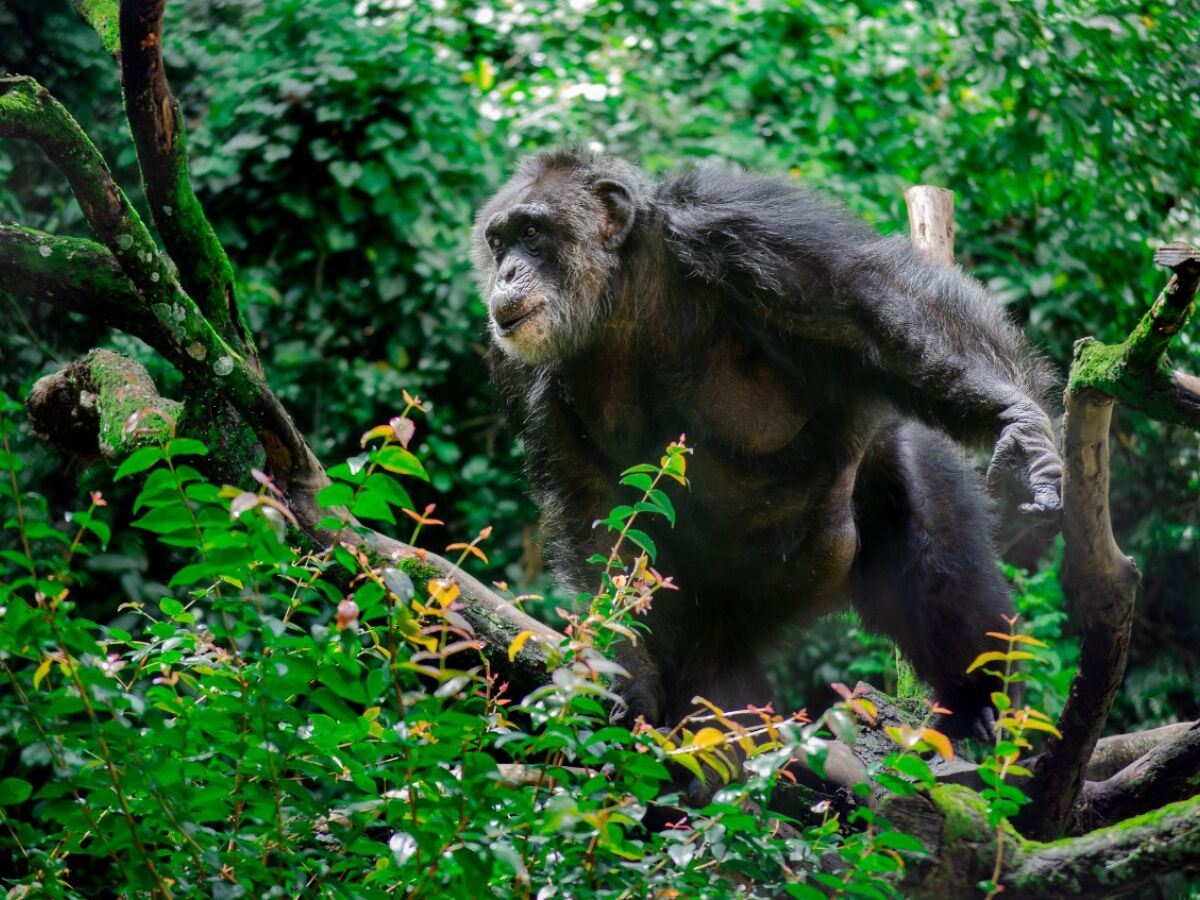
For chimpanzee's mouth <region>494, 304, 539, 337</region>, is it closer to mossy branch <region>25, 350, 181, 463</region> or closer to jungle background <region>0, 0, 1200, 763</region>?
mossy branch <region>25, 350, 181, 463</region>

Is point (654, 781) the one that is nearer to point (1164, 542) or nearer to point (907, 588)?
point (907, 588)

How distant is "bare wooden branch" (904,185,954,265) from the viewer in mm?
5531

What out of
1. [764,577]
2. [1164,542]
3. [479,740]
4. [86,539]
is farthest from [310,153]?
[479,740]

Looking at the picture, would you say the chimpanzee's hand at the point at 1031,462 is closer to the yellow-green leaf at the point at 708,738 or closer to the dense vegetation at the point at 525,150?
the yellow-green leaf at the point at 708,738

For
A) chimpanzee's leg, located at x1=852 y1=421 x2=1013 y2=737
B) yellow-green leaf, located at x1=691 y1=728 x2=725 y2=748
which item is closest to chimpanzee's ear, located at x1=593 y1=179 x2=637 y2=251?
chimpanzee's leg, located at x1=852 y1=421 x2=1013 y2=737

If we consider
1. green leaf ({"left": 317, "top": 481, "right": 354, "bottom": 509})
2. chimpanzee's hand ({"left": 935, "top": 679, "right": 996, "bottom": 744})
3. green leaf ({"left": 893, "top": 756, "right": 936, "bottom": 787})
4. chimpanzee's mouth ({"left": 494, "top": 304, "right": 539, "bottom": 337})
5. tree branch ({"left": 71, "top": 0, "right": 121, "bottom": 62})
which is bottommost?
chimpanzee's hand ({"left": 935, "top": 679, "right": 996, "bottom": 744})

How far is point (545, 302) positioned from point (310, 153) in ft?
13.2

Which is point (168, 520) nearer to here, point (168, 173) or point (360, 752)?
point (360, 752)

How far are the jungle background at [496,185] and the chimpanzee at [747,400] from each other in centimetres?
179

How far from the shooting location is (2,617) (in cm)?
234

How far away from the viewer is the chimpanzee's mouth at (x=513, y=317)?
445 centimetres

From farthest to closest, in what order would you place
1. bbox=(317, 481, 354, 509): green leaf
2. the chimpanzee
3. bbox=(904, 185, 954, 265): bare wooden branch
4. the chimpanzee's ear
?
bbox=(904, 185, 954, 265): bare wooden branch → the chimpanzee's ear → the chimpanzee → bbox=(317, 481, 354, 509): green leaf

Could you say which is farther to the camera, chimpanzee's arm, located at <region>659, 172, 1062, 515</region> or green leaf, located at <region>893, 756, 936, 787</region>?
chimpanzee's arm, located at <region>659, 172, 1062, 515</region>

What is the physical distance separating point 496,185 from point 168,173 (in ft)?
15.0
